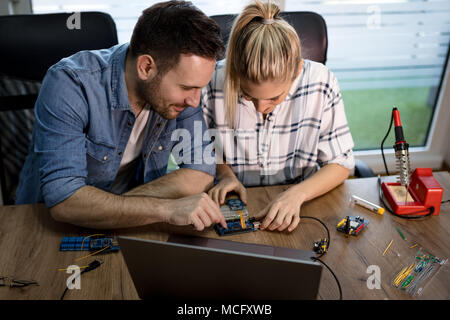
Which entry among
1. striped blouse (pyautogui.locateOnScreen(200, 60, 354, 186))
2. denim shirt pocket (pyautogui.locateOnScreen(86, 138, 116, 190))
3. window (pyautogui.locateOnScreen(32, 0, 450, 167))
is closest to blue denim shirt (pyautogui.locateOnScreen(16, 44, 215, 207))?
denim shirt pocket (pyautogui.locateOnScreen(86, 138, 116, 190))

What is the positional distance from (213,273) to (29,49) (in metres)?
1.09

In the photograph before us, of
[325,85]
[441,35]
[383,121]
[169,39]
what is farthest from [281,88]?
[383,121]

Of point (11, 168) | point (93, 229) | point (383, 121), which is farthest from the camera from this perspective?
point (383, 121)

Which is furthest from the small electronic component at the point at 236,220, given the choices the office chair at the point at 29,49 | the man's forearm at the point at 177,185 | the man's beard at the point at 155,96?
the office chair at the point at 29,49

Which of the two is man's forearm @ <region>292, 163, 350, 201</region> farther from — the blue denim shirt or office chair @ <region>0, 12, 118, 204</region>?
office chair @ <region>0, 12, 118, 204</region>

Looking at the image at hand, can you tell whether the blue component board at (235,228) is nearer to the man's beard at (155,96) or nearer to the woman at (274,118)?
the woman at (274,118)

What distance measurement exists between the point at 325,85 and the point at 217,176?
502 mm

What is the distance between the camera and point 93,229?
1.07 m

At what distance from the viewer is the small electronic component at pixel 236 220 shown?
104cm

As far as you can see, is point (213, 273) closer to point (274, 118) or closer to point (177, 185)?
point (177, 185)

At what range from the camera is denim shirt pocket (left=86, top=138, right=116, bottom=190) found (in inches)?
48.2

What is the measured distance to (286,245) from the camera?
100 centimetres

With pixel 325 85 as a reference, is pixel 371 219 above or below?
below
